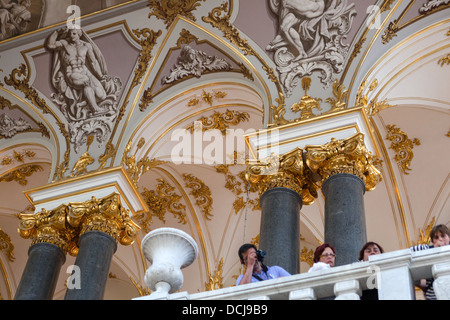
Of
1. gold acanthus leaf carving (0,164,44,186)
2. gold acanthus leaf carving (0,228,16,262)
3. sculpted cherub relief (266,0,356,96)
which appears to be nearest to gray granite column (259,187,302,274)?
sculpted cherub relief (266,0,356,96)

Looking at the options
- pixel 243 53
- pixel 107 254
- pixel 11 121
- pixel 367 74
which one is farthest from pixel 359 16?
pixel 11 121

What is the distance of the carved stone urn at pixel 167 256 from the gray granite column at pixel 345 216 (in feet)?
7.98

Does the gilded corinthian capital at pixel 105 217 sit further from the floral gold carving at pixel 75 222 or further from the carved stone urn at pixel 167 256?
the carved stone urn at pixel 167 256

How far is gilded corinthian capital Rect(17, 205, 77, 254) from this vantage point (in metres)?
8.95

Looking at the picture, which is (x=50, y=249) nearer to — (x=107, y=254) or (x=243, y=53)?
(x=107, y=254)

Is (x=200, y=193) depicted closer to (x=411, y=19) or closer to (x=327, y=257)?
(x=411, y=19)

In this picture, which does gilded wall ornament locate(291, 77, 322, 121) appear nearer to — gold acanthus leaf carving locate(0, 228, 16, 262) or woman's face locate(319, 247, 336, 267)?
woman's face locate(319, 247, 336, 267)

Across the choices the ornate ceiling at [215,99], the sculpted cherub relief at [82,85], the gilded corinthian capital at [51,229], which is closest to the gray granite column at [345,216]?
the ornate ceiling at [215,99]

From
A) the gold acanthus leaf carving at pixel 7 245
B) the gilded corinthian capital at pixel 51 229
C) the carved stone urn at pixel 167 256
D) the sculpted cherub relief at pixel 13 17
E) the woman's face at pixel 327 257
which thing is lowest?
the carved stone urn at pixel 167 256

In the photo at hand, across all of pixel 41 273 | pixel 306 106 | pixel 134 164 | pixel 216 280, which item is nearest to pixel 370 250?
pixel 306 106

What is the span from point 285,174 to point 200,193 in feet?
15.6

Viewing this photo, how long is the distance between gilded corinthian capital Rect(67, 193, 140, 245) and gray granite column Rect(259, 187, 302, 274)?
80.2 inches

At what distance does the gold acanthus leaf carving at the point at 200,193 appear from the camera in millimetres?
12531

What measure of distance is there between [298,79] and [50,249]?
392 centimetres
